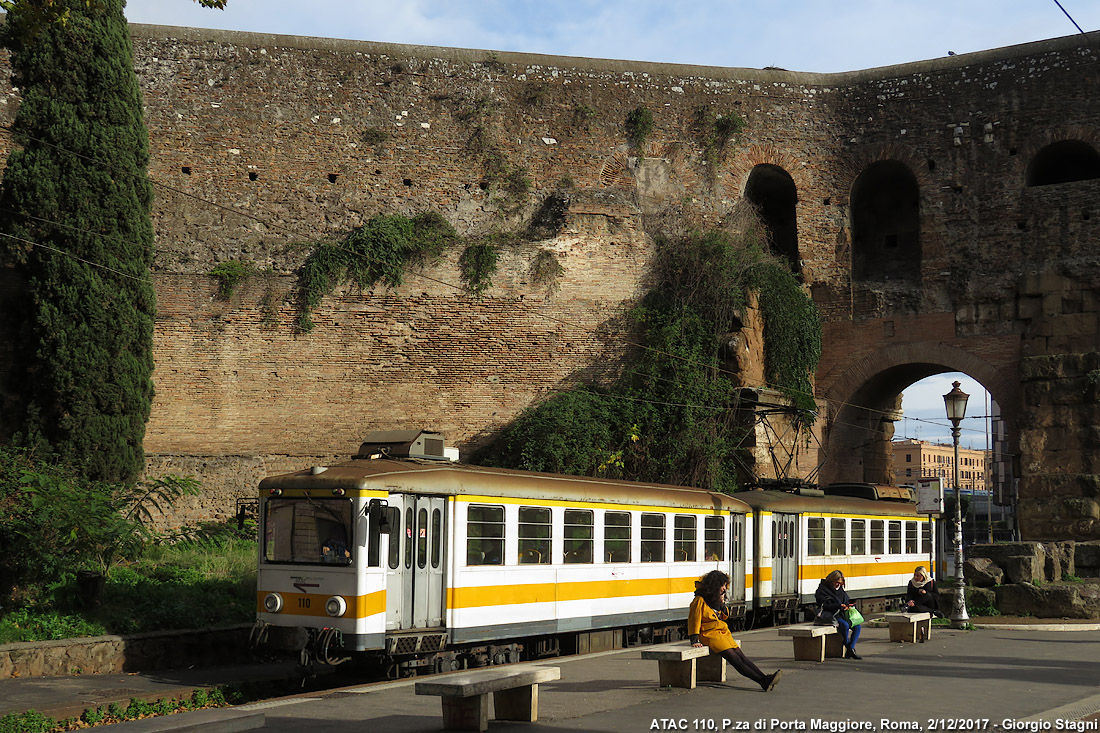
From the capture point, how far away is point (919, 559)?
2239 cm

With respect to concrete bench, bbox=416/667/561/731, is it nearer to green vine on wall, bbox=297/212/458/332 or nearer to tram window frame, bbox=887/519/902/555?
tram window frame, bbox=887/519/902/555

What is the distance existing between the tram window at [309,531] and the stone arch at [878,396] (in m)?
18.2

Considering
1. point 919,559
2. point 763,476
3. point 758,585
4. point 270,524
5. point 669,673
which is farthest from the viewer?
point 763,476

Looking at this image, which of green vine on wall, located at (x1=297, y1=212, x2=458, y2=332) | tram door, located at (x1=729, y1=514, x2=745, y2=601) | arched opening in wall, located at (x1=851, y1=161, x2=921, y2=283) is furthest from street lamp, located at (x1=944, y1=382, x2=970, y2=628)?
green vine on wall, located at (x1=297, y1=212, x2=458, y2=332)

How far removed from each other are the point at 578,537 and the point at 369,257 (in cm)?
1233

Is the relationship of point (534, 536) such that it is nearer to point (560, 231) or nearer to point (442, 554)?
point (442, 554)

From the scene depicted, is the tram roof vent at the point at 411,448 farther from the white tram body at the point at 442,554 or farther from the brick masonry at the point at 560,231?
the brick masonry at the point at 560,231

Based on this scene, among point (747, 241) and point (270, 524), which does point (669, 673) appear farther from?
point (747, 241)

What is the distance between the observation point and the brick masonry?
23484mm

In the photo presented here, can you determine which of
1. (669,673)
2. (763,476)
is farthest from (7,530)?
(763,476)

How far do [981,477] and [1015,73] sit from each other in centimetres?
12145

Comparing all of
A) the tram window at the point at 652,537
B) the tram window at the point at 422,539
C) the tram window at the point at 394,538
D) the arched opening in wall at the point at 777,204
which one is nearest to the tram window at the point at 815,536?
the tram window at the point at 652,537

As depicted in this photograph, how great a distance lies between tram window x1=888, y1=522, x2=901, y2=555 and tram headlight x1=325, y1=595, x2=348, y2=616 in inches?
532

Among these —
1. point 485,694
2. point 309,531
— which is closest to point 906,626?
point 309,531
